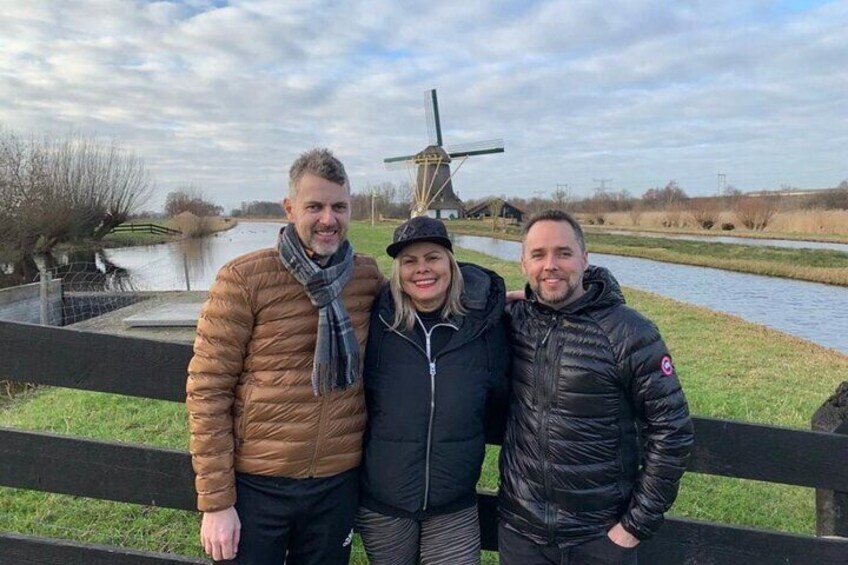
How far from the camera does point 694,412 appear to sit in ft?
18.7

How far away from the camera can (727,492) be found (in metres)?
4.08

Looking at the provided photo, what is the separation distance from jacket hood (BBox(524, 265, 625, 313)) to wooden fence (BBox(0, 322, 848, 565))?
644 millimetres

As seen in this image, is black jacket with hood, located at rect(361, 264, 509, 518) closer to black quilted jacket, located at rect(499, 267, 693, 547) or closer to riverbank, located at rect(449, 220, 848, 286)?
black quilted jacket, located at rect(499, 267, 693, 547)

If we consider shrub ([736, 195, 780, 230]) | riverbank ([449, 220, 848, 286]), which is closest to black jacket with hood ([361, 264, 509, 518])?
riverbank ([449, 220, 848, 286])

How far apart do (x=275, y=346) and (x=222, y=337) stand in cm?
17

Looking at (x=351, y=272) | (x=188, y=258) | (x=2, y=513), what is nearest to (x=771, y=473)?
(x=351, y=272)

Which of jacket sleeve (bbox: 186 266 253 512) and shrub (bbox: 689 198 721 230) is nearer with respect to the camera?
jacket sleeve (bbox: 186 266 253 512)

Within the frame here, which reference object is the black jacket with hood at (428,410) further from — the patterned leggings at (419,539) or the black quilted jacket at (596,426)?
the black quilted jacket at (596,426)

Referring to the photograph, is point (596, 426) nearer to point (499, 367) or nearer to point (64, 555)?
point (499, 367)

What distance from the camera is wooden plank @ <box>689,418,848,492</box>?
7.00 feet

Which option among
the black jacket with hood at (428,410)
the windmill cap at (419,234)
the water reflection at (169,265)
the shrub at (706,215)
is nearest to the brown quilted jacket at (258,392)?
the black jacket with hood at (428,410)

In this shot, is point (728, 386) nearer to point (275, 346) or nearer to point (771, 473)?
point (771, 473)

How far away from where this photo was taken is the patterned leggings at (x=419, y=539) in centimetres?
216

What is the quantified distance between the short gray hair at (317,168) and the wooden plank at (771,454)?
1577mm
